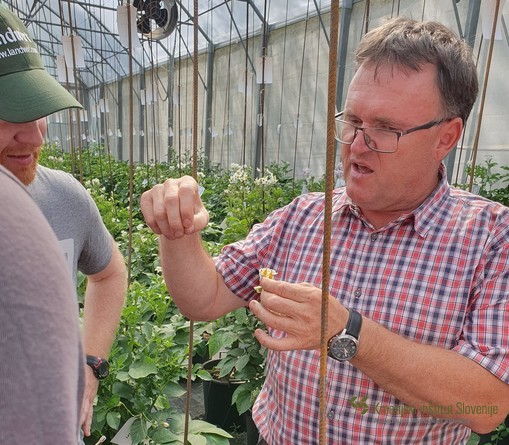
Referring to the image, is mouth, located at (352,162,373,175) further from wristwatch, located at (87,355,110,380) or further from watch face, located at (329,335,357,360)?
wristwatch, located at (87,355,110,380)

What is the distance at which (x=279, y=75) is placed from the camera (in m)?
8.02

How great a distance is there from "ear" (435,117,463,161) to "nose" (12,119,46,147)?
824mm

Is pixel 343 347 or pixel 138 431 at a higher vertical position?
pixel 343 347

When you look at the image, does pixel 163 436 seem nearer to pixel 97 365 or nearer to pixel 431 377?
pixel 97 365

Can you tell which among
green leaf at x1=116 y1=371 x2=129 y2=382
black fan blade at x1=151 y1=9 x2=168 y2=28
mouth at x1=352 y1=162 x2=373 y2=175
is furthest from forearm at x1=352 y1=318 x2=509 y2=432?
black fan blade at x1=151 y1=9 x2=168 y2=28

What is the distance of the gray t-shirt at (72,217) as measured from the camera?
3.19 ft

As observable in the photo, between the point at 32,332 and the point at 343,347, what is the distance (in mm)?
585

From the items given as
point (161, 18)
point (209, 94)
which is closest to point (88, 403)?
point (161, 18)

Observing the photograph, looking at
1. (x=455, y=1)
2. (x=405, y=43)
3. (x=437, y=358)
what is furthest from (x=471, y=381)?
(x=455, y=1)

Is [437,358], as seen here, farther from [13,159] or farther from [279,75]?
[279,75]

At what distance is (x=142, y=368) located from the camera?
136cm

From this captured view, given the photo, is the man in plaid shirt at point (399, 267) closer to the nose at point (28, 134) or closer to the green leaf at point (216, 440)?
the nose at point (28, 134)

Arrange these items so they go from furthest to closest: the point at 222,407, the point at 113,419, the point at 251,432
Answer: the point at 222,407
the point at 251,432
the point at 113,419

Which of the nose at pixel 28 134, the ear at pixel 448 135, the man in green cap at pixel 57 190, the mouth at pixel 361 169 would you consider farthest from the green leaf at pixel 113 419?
the ear at pixel 448 135
